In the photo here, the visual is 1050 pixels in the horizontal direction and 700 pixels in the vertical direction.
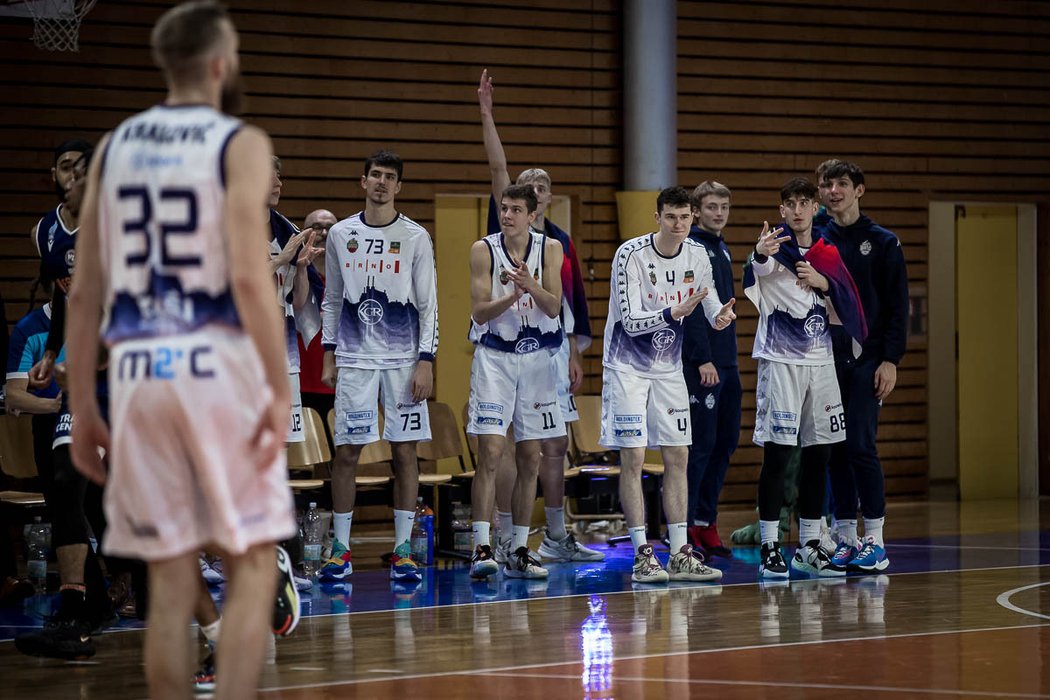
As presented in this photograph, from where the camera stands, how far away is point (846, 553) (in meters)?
8.39

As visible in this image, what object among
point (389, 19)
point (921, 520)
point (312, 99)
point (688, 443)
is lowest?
point (921, 520)

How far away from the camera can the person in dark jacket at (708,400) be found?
934cm

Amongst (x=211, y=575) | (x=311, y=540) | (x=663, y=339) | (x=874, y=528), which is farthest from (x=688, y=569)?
(x=211, y=575)

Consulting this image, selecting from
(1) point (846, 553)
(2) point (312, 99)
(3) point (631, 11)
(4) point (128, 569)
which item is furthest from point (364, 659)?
(3) point (631, 11)

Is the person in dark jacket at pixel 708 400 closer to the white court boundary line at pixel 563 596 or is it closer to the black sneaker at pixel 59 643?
the white court boundary line at pixel 563 596

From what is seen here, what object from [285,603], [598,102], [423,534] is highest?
[598,102]

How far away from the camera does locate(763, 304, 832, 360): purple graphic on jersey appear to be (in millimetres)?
8242

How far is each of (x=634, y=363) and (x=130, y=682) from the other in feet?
12.5

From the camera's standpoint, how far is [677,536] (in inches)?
322

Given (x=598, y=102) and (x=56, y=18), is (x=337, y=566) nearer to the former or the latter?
(x=56, y=18)

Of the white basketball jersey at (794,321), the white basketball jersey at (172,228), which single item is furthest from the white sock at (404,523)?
the white basketball jersey at (172,228)

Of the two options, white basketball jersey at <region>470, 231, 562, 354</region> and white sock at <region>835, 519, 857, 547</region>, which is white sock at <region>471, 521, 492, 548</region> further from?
A: white sock at <region>835, 519, 857, 547</region>

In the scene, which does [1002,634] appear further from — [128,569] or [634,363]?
[128,569]

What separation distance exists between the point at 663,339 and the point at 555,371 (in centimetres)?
71
